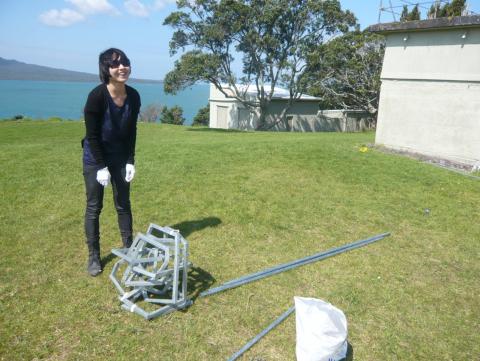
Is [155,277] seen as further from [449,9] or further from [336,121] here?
[336,121]

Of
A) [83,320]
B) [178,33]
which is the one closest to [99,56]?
[83,320]

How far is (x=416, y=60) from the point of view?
9.89 m

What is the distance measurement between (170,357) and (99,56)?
99.8 inches

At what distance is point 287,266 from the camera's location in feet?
13.1

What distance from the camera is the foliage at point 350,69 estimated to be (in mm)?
24191

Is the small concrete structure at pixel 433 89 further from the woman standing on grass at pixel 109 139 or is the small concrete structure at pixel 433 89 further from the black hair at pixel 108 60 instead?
the black hair at pixel 108 60

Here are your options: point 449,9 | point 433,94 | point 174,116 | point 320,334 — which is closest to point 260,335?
point 320,334

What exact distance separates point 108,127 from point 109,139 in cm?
13

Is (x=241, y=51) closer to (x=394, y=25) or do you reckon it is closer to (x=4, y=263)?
(x=394, y=25)

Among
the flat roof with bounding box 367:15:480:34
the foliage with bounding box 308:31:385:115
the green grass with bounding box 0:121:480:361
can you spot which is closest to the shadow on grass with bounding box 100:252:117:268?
the green grass with bounding box 0:121:480:361

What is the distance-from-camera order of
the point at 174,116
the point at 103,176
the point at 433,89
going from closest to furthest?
the point at 103,176 < the point at 433,89 < the point at 174,116

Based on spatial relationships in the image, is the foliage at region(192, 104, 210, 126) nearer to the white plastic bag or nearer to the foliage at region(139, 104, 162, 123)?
the foliage at region(139, 104, 162, 123)

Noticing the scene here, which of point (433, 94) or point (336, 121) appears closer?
point (433, 94)

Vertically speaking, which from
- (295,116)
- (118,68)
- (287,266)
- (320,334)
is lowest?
(287,266)
